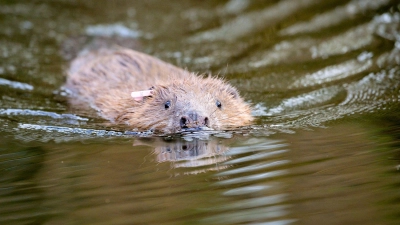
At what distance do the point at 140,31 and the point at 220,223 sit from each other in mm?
6419

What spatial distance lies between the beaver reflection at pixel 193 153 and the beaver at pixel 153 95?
213mm

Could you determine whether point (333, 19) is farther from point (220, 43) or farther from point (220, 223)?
point (220, 223)

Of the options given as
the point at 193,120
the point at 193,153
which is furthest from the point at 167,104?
the point at 193,153

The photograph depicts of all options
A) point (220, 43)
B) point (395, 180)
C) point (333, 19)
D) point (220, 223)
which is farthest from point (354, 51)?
point (220, 223)

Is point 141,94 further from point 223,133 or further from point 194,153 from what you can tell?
point 194,153

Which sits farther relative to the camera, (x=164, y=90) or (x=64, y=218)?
(x=164, y=90)

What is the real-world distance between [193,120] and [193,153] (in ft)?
1.87

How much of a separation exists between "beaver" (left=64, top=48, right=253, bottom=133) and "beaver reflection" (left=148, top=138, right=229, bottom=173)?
0.21 meters

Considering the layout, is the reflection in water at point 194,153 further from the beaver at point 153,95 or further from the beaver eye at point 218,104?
the beaver eye at point 218,104

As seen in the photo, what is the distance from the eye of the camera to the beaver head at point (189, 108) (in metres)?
4.80

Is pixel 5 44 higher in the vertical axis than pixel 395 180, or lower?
higher

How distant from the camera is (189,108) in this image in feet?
15.9

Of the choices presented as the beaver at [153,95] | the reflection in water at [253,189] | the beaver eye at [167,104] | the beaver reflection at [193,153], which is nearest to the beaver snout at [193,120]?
the beaver at [153,95]

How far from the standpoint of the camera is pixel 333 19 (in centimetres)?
862
